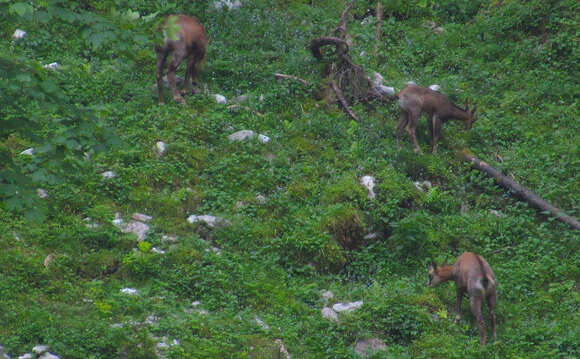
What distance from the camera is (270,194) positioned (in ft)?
36.2

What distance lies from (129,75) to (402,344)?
25.1ft

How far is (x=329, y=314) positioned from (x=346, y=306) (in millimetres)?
289

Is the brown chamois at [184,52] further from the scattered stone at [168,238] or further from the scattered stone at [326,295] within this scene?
the scattered stone at [326,295]

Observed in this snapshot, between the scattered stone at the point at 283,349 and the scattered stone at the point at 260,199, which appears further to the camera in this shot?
the scattered stone at the point at 260,199

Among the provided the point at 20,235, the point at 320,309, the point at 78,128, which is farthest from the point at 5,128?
the point at 320,309

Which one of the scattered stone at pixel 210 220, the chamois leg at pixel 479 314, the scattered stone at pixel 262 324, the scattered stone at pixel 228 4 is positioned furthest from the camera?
the scattered stone at pixel 228 4

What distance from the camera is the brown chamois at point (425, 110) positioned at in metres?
12.7

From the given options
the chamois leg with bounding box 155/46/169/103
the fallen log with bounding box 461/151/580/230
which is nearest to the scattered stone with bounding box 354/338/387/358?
the fallen log with bounding box 461/151/580/230

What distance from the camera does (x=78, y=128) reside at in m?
5.88

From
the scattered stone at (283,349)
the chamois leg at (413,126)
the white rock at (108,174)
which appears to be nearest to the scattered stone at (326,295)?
the scattered stone at (283,349)

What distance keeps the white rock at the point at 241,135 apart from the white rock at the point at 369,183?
2.09m

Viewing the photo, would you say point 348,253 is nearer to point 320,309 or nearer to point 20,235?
point 320,309

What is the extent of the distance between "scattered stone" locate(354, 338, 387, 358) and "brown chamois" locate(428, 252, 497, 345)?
1196 millimetres

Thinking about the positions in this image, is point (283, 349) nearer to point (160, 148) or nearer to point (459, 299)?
point (459, 299)
